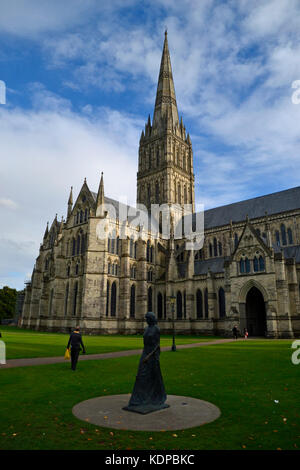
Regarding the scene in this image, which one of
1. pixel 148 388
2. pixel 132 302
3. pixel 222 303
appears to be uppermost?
pixel 132 302

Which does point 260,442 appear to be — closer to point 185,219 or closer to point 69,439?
point 69,439

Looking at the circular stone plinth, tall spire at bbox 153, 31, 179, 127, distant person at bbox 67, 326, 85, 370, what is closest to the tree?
tall spire at bbox 153, 31, 179, 127

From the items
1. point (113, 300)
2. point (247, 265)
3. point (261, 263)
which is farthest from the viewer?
point (113, 300)

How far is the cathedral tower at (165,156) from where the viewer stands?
231 ft

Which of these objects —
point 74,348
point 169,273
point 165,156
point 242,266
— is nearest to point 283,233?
point 242,266

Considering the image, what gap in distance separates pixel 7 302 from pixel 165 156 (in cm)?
6303

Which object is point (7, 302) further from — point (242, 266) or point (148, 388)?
point (148, 388)

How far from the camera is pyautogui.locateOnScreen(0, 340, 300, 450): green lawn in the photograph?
5.99 metres

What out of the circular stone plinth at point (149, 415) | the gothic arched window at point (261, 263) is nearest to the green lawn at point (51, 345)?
the circular stone plinth at point (149, 415)

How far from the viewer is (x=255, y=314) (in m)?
45.0

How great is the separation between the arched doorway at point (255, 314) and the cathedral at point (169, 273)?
0.14 m

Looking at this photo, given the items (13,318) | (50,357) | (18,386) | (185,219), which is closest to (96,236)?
(185,219)

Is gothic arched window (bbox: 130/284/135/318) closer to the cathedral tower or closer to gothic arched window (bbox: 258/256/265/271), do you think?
gothic arched window (bbox: 258/256/265/271)

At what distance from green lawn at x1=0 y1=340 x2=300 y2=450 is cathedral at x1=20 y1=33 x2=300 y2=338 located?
960 inches
